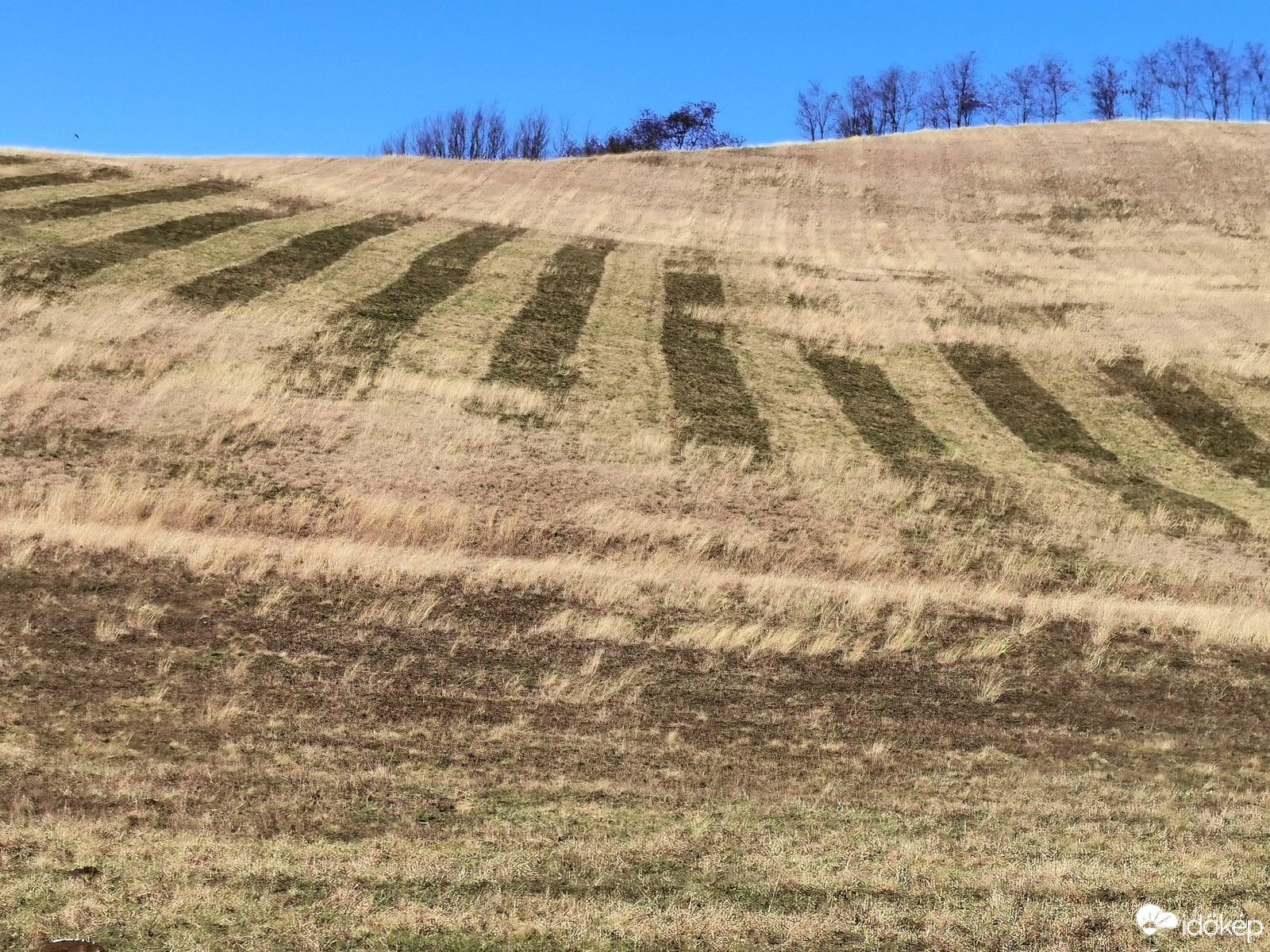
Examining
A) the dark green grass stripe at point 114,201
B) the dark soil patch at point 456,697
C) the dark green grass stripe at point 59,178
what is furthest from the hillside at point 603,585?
the dark green grass stripe at point 59,178

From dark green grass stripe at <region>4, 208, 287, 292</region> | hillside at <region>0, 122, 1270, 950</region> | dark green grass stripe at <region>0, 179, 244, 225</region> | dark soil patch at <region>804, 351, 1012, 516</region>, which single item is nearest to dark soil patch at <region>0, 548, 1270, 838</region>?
hillside at <region>0, 122, 1270, 950</region>

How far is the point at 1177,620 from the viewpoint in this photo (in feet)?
67.1

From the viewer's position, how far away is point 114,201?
43.7 m

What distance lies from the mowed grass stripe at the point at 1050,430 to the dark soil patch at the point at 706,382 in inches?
324

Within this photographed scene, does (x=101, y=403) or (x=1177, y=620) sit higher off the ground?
(x=101, y=403)

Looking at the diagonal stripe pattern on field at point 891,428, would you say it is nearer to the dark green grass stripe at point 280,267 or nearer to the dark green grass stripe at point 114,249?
the dark green grass stripe at point 280,267

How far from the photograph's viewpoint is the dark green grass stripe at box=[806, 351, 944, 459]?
100ft

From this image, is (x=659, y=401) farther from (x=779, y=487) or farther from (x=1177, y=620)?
(x=1177, y=620)

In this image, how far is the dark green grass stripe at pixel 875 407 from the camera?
100 ft

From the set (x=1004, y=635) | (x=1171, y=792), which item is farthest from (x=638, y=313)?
(x=1171, y=792)

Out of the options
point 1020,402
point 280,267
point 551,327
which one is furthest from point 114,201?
point 1020,402

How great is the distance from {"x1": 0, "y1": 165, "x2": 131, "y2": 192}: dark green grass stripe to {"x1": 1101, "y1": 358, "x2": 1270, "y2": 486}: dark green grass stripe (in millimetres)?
42236

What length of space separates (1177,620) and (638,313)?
23227 millimetres

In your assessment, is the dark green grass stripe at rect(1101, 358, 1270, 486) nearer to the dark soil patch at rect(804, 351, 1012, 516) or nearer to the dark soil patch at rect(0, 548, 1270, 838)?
the dark soil patch at rect(804, 351, 1012, 516)
